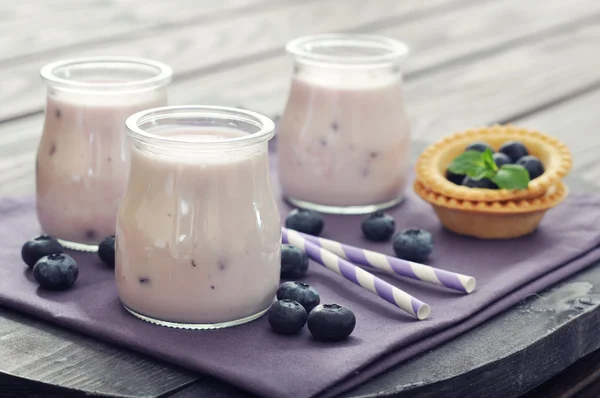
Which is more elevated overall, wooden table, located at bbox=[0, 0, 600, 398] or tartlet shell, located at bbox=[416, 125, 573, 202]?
tartlet shell, located at bbox=[416, 125, 573, 202]

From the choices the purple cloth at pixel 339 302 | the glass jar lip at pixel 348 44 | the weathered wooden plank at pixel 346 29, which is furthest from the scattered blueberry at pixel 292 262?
the weathered wooden plank at pixel 346 29

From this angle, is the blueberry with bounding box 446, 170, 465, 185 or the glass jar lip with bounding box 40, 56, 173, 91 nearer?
the glass jar lip with bounding box 40, 56, 173, 91

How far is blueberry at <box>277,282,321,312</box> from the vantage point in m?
1.14

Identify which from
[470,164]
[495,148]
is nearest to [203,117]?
[470,164]

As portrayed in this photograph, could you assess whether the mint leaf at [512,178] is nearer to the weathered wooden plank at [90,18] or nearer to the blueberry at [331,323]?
the blueberry at [331,323]

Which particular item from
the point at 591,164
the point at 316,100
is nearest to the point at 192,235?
the point at 316,100

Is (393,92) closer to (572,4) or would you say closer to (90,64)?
(90,64)

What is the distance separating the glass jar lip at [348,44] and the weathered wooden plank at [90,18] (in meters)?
0.79

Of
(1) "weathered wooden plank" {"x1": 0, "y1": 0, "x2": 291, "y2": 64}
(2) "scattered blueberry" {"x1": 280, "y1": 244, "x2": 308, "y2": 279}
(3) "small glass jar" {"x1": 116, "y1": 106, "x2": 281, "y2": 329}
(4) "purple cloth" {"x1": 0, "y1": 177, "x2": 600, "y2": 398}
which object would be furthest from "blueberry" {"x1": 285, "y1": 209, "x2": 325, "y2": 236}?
(1) "weathered wooden plank" {"x1": 0, "y1": 0, "x2": 291, "y2": 64}

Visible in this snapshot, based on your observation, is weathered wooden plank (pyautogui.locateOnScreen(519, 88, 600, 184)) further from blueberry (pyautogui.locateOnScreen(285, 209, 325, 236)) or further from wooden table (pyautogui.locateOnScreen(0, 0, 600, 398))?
blueberry (pyautogui.locateOnScreen(285, 209, 325, 236))

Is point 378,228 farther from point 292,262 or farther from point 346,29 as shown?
point 346,29

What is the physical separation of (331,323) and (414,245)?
270 mm

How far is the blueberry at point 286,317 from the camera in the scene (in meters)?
1.07

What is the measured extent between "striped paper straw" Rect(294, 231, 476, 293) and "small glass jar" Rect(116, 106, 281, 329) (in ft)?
0.59
